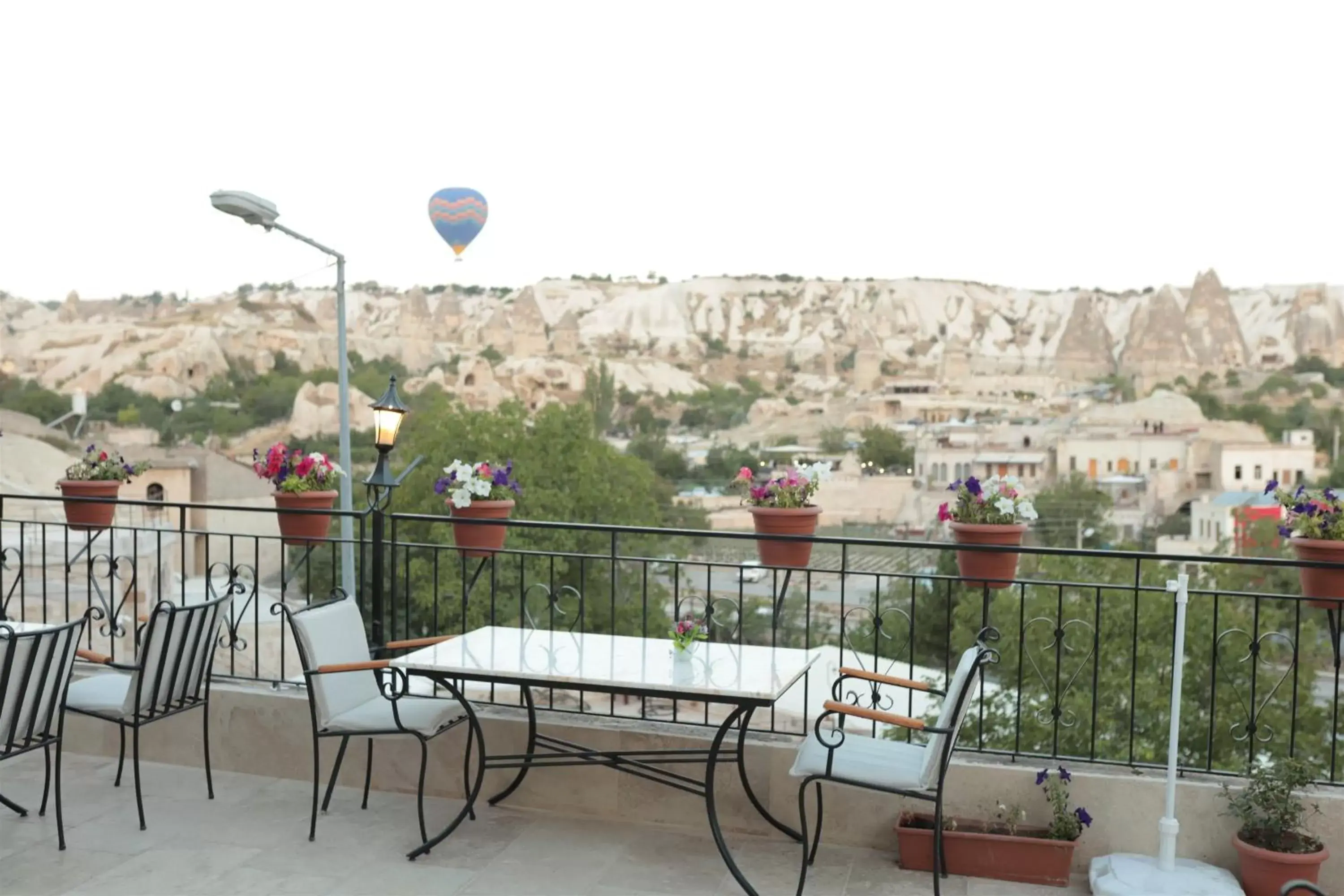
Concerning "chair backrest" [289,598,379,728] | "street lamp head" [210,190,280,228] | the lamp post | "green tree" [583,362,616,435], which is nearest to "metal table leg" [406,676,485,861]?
"chair backrest" [289,598,379,728]

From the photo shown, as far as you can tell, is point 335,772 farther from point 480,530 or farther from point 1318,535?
point 1318,535

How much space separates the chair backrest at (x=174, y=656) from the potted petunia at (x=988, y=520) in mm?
2594

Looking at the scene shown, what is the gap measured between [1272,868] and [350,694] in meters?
2.89

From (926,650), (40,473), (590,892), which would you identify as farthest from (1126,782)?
(40,473)

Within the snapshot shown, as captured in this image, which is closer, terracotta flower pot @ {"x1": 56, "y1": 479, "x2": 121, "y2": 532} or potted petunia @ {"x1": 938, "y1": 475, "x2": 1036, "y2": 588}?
potted petunia @ {"x1": 938, "y1": 475, "x2": 1036, "y2": 588}

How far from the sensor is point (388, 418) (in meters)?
4.36

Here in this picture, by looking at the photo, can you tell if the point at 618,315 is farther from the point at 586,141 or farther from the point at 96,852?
the point at 96,852

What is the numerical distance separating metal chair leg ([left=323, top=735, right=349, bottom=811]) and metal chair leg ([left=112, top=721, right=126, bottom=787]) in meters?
0.70

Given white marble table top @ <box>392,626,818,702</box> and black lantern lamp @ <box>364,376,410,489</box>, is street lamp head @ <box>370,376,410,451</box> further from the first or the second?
white marble table top @ <box>392,626,818,702</box>

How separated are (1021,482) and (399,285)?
48641 millimetres

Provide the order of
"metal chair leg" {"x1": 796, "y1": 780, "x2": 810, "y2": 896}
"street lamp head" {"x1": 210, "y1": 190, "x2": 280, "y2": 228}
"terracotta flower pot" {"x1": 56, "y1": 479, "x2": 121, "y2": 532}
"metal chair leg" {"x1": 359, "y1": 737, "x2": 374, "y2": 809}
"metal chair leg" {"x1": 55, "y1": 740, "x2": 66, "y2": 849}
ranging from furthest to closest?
1. "street lamp head" {"x1": 210, "y1": 190, "x2": 280, "y2": 228}
2. "terracotta flower pot" {"x1": 56, "y1": 479, "x2": 121, "y2": 532}
3. "metal chair leg" {"x1": 359, "y1": 737, "x2": 374, "y2": 809}
4. "metal chair leg" {"x1": 55, "y1": 740, "x2": 66, "y2": 849}
5. "metal chair leg" {"x1": 796, "y1": 780, "x2": 810, "y2": 896}

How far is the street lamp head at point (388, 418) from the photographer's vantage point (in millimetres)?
4344

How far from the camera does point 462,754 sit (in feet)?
13.5

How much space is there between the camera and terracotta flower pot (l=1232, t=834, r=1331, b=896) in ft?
10.5
